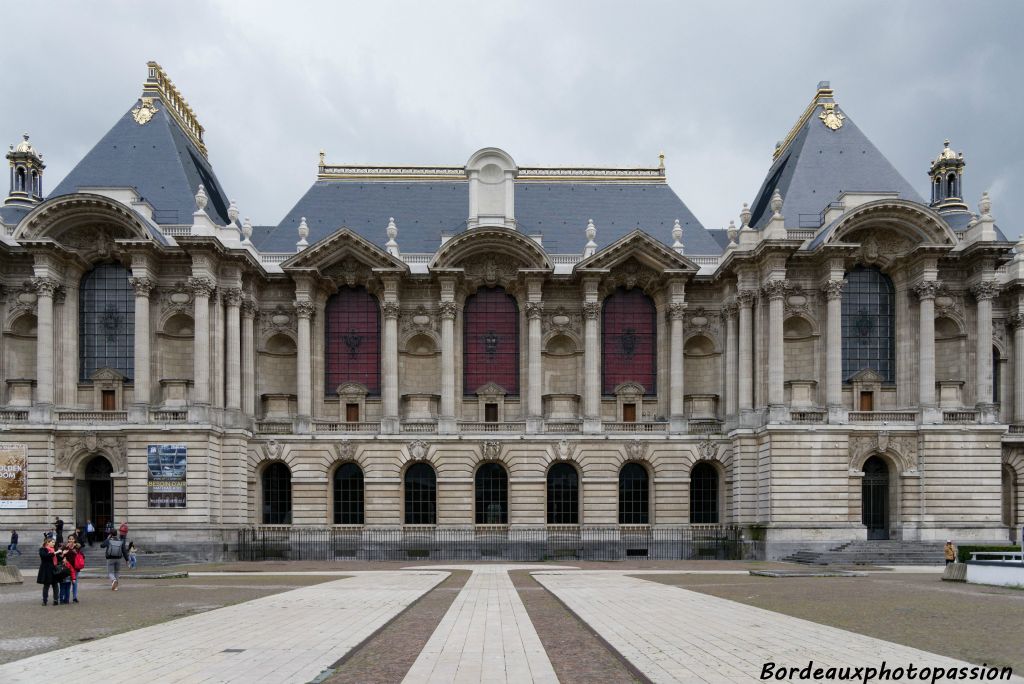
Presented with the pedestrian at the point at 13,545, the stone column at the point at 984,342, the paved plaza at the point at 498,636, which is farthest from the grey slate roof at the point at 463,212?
the paved plaza at the point at 498,636

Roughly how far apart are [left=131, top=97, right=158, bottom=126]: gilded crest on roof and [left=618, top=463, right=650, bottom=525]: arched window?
115ft

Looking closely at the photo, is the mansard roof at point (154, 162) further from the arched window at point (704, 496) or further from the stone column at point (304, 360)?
the arched window at point (704, 496)

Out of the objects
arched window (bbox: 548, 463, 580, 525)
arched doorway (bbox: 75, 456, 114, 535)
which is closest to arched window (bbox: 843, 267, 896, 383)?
arched window (bbox: 548, 463, 580, 525)

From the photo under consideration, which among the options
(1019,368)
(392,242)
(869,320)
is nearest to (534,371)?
(392,242)

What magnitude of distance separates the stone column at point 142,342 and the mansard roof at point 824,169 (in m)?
34.0

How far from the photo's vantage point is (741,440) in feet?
168

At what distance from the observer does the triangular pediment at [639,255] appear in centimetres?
5303

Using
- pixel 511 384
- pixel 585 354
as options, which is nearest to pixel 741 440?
pixel 585 354

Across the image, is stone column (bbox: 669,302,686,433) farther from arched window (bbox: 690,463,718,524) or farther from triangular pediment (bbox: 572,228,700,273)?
arched window (bbox: 690,463,718,524)

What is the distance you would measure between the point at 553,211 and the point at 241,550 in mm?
27369

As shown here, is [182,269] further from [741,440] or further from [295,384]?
[741,440]

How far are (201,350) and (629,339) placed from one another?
23767 mm

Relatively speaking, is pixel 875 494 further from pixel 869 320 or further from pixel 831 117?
pixel 831 117

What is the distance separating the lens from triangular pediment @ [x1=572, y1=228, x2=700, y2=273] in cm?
5303
